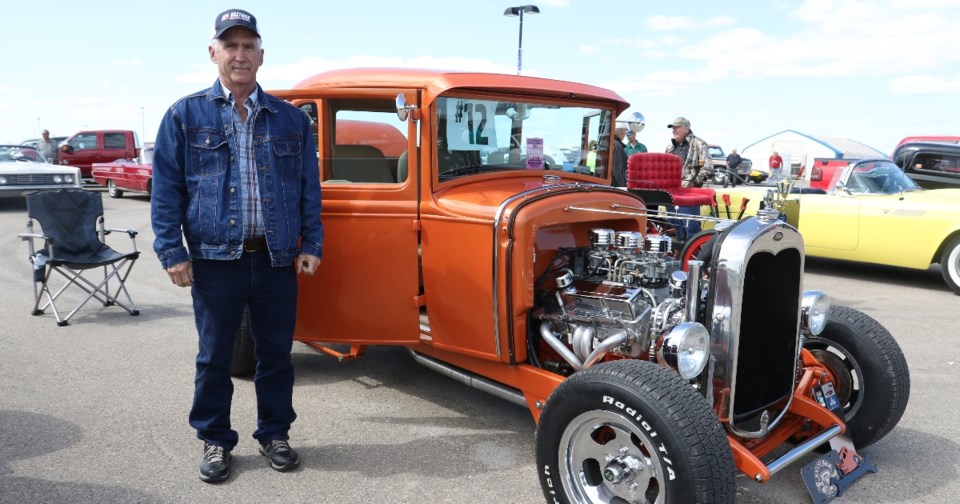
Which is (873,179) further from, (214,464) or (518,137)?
(214,464)

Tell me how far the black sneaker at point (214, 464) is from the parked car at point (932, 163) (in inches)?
435

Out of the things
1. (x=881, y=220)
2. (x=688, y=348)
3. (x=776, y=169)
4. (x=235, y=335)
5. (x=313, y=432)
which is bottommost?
(x=313, y=432)

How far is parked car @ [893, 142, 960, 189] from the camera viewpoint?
1066cm

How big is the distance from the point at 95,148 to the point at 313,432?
20.2 m

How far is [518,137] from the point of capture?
13.6ft

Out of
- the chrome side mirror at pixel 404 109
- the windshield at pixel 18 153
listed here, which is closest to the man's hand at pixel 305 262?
the chrome side mirror at pixel 404 109

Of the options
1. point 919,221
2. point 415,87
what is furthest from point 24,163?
point 919,221

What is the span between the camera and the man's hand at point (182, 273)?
3.11 metres

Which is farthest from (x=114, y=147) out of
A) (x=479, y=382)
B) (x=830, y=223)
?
(x=479, y=382)

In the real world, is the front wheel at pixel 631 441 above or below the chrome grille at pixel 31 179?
below

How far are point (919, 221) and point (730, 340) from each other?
20.3 ft

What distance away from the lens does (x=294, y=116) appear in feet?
11.0

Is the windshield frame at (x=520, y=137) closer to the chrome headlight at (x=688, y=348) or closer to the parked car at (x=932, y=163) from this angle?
the chrome headlight at (x=688, y=348)

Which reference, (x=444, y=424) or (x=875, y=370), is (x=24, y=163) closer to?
(x=444, y=424)
